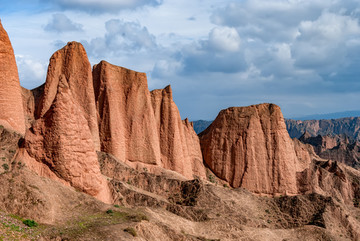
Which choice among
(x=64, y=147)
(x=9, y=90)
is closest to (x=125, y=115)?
(x=9, y=90)

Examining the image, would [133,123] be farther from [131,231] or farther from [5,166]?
[131,231]

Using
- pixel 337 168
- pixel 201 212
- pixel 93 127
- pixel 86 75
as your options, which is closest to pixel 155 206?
pixel 201 212

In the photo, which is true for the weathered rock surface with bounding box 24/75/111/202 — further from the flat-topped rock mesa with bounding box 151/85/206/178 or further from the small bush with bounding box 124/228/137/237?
the flat-topped rock mesa with bounding box 151/85/206/178

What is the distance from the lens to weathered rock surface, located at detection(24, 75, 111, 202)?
88.7 feet

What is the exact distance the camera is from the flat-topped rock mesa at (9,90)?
3475 centimetres

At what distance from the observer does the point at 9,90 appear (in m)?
35.5

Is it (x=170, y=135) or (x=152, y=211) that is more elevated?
(x=170, y=135)

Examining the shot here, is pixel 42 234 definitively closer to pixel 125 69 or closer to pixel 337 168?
pixel 125 69

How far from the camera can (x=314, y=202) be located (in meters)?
46.2

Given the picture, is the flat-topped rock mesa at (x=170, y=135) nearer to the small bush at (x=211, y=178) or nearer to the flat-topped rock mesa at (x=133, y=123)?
the flat-topped rock mesa at (x=133, y=123)

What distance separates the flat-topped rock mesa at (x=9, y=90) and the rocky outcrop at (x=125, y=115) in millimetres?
10146

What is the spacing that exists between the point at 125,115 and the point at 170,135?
687 cm

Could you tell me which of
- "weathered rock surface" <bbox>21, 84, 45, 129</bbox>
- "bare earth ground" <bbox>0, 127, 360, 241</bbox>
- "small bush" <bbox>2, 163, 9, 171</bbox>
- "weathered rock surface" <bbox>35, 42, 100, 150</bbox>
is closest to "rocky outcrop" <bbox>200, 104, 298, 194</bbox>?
"bare earth ground" <bbox>0, 127, 360, 241</bbox>

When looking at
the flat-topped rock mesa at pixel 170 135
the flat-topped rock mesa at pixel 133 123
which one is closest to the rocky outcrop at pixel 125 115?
the flat-topped rock mesa at pixel 133 123
